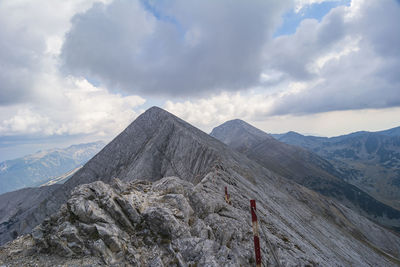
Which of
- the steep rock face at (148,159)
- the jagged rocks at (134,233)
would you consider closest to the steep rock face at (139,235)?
the jagged rocks at (134,233)

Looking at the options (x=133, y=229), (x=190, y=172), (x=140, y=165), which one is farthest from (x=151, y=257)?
(x=140, y=165)

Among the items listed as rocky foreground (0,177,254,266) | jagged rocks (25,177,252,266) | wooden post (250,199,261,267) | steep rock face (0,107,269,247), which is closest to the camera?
rocky foreground (0,177,254,266)

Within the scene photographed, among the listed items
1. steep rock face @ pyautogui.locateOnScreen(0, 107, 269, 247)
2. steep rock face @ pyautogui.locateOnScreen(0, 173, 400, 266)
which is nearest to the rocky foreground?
steep rock face @ pyautogui.locateOnScreen(0, 173, 400, 266)

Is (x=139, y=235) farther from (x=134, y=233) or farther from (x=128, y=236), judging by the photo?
(x=128, y=236)

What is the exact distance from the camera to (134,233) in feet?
41.9

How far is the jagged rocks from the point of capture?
1105cm

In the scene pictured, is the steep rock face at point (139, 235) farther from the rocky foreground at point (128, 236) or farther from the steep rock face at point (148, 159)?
the steep rock face at point (148, 159)

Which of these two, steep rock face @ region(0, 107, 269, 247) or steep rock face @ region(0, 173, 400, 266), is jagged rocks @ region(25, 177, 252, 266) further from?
steep rock face @ region(0, 107, 269, 247)

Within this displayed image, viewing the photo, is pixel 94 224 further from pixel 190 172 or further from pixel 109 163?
pixel 109 163

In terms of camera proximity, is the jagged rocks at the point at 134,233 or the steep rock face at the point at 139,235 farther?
the jagged rocks at the point at 134,233

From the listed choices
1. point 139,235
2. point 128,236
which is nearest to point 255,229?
point 139,235

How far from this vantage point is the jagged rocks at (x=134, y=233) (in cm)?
1105

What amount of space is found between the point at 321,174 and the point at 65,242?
217 metres

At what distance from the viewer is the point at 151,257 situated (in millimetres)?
11500
